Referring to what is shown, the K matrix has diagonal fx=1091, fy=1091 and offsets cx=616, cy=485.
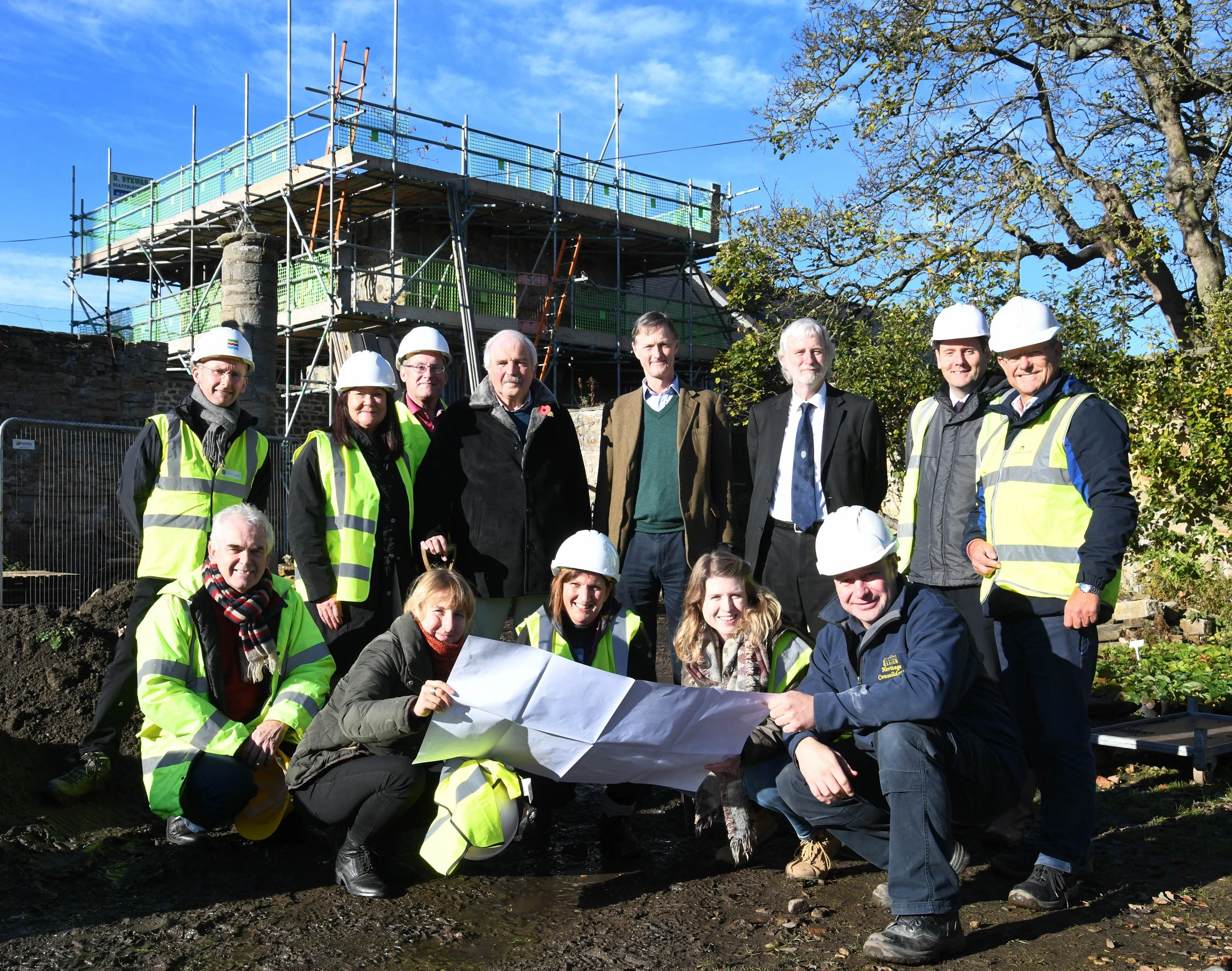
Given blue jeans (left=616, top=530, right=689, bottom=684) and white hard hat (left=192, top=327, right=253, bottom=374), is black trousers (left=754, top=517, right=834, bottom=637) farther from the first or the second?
white hard hat (left=192, top=327, right=253, bottom=374)

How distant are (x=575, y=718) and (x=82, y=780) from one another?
265 centimetres

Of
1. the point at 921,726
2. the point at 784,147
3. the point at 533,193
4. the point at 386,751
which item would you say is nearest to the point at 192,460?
the point at 386,751

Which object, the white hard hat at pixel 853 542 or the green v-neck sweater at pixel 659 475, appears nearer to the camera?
the white hard hat at pixel 853 542

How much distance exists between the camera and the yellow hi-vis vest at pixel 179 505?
4.98 metres

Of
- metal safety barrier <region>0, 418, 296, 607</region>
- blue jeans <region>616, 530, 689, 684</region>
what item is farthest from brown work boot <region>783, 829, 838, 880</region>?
metal safety barrier <region>0, 418, 296, 607</region>

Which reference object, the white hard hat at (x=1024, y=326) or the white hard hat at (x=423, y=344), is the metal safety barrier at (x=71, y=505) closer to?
the white hard hat at (x=423, y=344)

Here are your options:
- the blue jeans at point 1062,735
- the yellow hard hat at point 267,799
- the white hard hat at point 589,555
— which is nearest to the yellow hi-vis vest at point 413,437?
the white hard hat at point 589,555

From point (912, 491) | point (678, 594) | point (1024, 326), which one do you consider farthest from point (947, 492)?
point (678, 594)

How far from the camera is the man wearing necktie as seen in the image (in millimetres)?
4711

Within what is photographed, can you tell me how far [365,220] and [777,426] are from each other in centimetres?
2075

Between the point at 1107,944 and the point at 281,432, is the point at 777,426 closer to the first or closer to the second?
the point at 1107,944

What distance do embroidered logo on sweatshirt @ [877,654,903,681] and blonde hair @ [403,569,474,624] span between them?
1537mm

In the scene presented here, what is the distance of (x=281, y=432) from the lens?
22.5 metres

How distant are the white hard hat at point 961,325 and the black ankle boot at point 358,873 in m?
3.00
